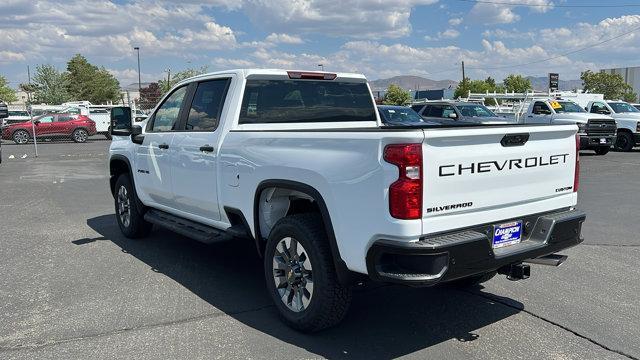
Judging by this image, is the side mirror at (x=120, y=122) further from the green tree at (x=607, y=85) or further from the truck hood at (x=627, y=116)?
the green tree at (x=607, y=85)

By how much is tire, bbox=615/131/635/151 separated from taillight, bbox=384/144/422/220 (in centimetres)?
2015

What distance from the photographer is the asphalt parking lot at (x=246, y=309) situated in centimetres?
377

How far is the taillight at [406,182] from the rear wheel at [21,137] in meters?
29.9

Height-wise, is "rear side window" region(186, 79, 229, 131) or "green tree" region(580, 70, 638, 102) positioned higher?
"green tree" region(580, 70, 638, 102)

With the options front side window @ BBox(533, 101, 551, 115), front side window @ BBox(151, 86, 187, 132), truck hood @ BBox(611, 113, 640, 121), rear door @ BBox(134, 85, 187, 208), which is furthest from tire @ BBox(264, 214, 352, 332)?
truck hood @ BBox(611, 113, 640, 121)

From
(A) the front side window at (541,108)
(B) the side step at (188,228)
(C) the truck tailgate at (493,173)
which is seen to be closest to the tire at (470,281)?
(C) the truck tailgate at (493,173)

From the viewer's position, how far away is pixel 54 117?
1138 inches

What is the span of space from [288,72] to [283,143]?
1.47m

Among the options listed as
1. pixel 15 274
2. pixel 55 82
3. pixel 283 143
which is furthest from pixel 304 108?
pixel 55 82

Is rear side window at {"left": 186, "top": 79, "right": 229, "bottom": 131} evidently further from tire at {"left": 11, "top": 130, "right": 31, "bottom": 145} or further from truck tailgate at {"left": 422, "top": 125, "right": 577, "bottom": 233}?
tire at {"left": 11, "top": 130, "right": 31, "bottom": 145}

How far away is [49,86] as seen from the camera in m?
58.6

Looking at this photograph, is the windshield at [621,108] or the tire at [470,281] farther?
the windshield at [621,108]

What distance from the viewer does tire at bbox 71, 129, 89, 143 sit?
29.2 m

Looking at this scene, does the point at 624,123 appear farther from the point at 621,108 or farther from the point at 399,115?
the point at 399,115
